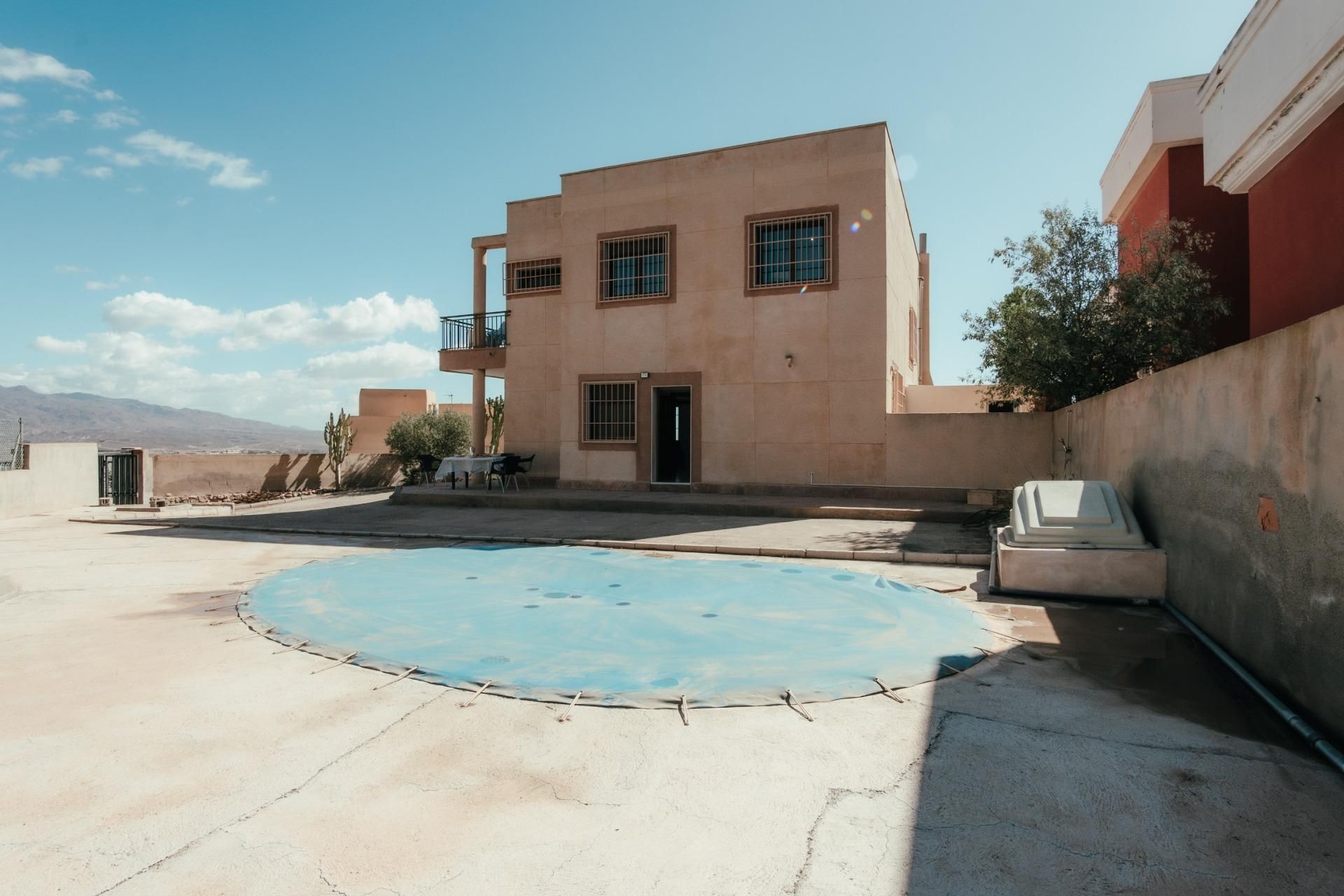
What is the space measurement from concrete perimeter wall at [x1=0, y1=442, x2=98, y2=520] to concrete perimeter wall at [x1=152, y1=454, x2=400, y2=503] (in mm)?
2038

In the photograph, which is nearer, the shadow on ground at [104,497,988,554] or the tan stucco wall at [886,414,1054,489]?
the shadow on ground at [104,497,988,554]

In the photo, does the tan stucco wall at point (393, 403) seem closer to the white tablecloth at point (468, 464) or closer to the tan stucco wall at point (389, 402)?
the tan stucco wall at point (389, 402)

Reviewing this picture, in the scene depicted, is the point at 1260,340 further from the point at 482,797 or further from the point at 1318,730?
the point at 482,797

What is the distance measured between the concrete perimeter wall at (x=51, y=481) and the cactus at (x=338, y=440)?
5718 mm

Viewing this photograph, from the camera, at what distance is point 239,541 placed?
11.0 metres

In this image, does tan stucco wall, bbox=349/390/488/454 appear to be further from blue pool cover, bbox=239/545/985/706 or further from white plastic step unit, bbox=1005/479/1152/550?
white plastic step unit, bbox=1005/479/1152/550

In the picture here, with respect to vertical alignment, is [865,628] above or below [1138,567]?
below

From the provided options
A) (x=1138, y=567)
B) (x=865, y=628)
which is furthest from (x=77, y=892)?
(x=1138, y=567)

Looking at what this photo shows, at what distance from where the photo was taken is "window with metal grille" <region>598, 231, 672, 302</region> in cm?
1609

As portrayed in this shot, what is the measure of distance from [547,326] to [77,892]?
16550mm

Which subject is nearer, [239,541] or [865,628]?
[865,628]

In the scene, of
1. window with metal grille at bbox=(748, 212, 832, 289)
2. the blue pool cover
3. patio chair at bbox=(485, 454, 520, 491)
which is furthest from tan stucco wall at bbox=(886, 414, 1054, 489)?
patio chair at bbox=(485, 454, 520, 491)

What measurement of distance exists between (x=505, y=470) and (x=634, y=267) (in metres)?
5.46

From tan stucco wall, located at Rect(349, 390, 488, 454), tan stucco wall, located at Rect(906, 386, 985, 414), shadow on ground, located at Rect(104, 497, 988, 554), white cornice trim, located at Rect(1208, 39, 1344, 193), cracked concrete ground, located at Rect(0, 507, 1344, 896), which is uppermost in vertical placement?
white cornice trim, located at Rect(1208, 39, 1344, 193)
